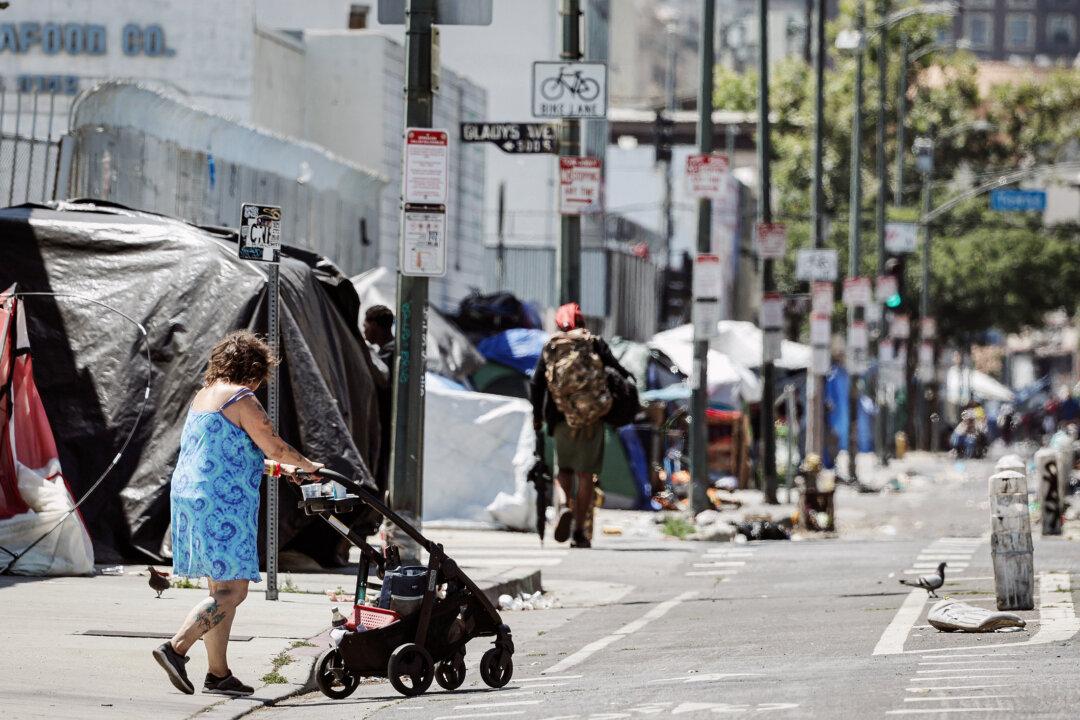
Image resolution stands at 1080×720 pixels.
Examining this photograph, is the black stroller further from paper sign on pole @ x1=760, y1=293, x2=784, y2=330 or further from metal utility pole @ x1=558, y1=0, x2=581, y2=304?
paper sign on pole @ x1=760, y1=293, x2=784, y2=330

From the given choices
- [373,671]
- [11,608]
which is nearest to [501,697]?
[373,671]

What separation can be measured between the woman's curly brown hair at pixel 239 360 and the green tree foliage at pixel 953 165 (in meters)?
56.1

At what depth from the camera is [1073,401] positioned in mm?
73625

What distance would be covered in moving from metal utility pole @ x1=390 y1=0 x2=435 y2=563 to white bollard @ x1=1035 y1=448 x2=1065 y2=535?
Result: 847 cm

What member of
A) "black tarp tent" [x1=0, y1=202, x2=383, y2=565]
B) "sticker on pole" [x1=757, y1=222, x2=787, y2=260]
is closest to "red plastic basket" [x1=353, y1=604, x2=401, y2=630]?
"black tarp tent" [x1=0, y1=202, x2=383, y2=565]

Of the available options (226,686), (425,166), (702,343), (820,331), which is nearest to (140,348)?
(425,166)

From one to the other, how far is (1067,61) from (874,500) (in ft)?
440

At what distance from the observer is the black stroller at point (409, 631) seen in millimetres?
8836

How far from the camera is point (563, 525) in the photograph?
1691 centimetres

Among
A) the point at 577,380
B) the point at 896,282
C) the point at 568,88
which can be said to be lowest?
the point at 577,380

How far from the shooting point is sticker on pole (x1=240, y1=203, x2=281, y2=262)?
1163 centimetres

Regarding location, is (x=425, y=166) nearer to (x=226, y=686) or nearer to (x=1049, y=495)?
(x=226, y=686)

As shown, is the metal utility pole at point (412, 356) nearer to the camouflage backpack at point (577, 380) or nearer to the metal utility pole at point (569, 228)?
the camouflage backpack at point (577, 380)

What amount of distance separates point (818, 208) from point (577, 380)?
17.7m
